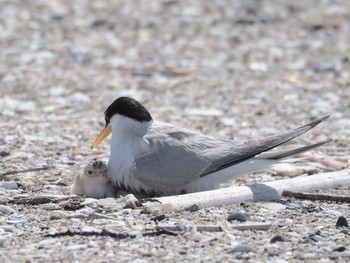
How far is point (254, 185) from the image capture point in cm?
549

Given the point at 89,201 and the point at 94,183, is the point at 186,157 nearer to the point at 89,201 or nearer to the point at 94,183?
the point at 94,183

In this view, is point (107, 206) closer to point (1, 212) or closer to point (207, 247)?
point (1, 212)

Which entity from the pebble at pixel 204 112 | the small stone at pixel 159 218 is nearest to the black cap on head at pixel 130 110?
the small stone at pixel 159 218

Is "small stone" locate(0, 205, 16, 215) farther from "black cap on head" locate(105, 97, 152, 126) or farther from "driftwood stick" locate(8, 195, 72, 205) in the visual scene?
"black cap on head" locate(105, 97, 152, 126)

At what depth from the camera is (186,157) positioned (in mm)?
5707

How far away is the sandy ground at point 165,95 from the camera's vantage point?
14.8 ft

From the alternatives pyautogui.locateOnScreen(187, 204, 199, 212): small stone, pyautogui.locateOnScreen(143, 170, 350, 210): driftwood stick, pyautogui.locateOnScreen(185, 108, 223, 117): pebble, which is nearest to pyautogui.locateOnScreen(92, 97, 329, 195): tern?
pyautogui.locateOnScreen(143, 170, 350, 210): driftwood stick

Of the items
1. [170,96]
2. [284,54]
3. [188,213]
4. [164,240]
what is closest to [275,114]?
[170,96]

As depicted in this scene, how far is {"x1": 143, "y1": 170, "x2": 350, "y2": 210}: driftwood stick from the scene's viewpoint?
5160mm

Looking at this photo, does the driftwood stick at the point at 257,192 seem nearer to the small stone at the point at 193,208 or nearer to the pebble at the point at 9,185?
the small stone at the point at 193,208

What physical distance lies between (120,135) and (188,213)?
102 cm

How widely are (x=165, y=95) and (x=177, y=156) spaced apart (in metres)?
3.41

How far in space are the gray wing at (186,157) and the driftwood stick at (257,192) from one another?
0.28 meters

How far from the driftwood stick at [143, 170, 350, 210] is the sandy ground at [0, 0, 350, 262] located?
0.25ft
